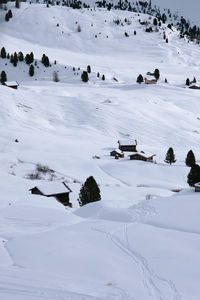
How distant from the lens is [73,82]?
93.1m

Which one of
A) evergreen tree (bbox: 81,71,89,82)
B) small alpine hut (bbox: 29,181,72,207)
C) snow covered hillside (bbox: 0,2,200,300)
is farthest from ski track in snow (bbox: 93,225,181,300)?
evergreen tree (bbox: 81,71,89,82)

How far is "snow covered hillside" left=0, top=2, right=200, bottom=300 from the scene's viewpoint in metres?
10.1

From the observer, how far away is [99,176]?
1524 inches

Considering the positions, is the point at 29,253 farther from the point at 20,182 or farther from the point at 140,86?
the point at 140,86

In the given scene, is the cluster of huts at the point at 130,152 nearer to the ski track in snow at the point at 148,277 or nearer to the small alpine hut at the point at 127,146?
the small alpine hut at the point at 127,146

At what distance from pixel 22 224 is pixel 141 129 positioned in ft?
158

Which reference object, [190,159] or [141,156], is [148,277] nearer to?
[190,159]

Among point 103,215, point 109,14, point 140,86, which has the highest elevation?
point 109,14

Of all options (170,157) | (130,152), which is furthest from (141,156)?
(170,157)

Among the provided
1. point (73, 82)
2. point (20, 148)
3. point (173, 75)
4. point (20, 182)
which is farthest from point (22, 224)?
point (173, 75)

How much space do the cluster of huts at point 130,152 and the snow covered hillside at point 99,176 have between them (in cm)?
142

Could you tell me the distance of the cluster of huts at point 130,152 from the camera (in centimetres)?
4716

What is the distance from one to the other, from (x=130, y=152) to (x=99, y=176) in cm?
1340

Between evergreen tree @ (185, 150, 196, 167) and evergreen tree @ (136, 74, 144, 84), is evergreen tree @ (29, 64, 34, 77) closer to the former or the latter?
evergreen tree @ (136, 74, 144, 84)
